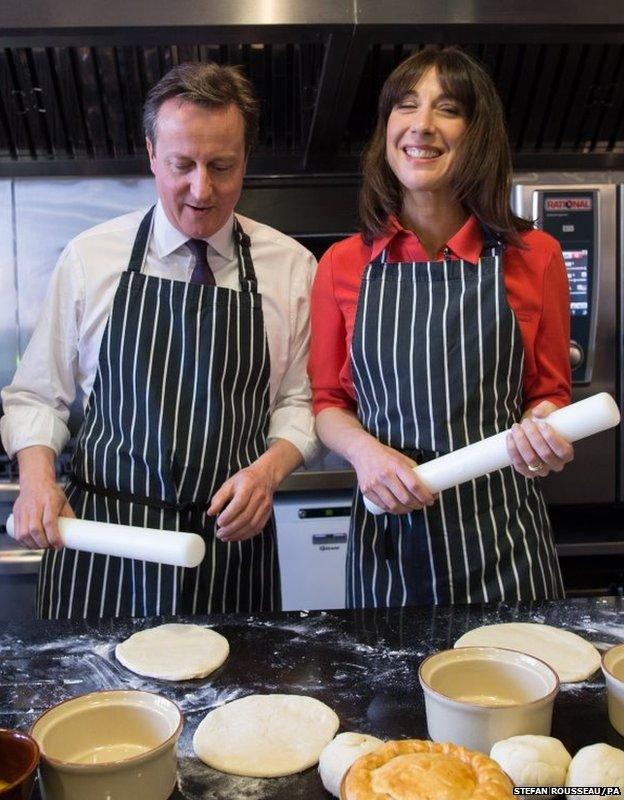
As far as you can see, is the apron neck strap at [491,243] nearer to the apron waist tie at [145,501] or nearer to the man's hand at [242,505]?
the man's hand at [242,505]

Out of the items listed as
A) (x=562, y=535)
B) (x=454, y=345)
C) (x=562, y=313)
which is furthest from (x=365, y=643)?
(x=562, y=535)

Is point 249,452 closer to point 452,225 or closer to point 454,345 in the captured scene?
point 454,345

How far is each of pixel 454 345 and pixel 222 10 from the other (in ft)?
4.08

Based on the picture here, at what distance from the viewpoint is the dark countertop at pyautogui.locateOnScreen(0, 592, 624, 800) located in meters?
1.07

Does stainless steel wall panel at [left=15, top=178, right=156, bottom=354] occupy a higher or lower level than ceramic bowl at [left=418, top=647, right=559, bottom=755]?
higher

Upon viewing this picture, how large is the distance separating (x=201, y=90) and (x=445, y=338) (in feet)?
2.17

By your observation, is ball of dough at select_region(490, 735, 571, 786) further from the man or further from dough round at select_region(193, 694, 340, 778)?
the man

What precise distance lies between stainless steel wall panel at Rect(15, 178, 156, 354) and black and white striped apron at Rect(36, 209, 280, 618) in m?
1.14

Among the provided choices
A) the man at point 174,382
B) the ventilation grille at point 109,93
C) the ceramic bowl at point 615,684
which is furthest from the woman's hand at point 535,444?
the ventilation grille at point 109,93

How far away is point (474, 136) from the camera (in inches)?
66.6

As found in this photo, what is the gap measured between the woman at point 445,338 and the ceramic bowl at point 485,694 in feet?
1.73

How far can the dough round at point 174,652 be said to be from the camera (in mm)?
1266

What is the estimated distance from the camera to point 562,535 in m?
2.93

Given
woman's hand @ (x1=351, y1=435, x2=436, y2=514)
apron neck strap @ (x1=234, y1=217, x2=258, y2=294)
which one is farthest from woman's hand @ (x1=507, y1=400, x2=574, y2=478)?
apron neck strap @ (x1=234, y1=217, x2=258, y2=294)
